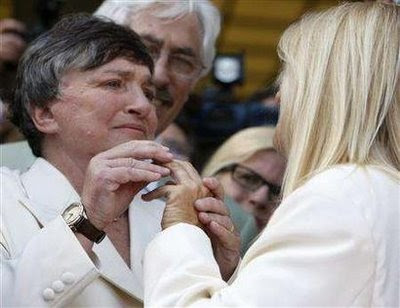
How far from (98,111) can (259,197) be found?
1.41 m

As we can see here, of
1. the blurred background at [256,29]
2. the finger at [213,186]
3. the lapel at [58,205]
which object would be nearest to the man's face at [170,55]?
the lapel at [58,205]

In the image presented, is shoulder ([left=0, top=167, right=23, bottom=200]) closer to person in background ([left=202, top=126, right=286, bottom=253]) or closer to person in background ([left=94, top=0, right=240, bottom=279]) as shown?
person in background ([left=94, top=0, right=240, bottom=279])

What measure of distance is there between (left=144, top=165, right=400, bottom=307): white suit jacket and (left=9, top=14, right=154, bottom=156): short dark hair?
0.78 meters

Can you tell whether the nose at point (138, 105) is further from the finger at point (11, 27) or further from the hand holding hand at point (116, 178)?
the finger at point (11, 27)

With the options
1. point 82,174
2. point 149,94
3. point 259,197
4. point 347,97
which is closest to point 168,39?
point 259,197

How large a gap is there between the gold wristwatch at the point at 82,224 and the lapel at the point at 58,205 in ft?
0.19

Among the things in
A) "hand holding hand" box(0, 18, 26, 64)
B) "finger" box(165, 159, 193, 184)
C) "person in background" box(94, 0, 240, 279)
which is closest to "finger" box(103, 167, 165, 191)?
"finger" box(165, 159, 193, 184)

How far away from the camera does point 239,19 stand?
27.7 feet

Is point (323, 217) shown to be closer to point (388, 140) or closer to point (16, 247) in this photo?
point (388, 140)

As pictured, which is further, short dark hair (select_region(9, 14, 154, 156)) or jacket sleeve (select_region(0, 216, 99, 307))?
short dark hair (select_region(9, 14, 154, 156))

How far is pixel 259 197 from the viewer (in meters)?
4.25

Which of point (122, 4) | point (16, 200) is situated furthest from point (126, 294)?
point (122, 4)

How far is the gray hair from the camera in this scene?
399 centimetres

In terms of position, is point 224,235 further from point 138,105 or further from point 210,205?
point 138,105
